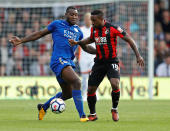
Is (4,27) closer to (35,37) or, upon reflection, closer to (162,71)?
(162,71)

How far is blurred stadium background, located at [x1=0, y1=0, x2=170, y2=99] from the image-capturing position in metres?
18.7

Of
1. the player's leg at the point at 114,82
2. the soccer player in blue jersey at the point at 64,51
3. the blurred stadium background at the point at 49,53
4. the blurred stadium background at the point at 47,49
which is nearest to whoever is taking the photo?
the soccer player in blue jersey at the point at 64,51

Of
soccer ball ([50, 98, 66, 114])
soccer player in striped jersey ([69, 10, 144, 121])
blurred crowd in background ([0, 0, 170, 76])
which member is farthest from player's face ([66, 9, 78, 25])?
blurred crowd in background ([0, 0, 170, 76])

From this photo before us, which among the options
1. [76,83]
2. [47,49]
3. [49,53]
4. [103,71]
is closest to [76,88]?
[76,83]

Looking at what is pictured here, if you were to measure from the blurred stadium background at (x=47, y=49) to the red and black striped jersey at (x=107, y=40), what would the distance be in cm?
881

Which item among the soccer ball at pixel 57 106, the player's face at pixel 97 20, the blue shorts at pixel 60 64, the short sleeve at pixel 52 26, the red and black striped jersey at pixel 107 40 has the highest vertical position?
the player's face at pixel 97 20

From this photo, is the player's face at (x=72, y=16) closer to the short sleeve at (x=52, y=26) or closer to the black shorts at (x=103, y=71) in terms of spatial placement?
the short sleeve at (x=52, y=26)

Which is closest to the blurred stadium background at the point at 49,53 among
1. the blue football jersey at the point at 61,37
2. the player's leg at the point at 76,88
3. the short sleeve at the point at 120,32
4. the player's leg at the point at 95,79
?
the player's leg at the point at 95,79

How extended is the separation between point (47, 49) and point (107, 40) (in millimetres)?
10576

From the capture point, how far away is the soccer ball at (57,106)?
941cm

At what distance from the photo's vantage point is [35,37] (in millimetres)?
9641

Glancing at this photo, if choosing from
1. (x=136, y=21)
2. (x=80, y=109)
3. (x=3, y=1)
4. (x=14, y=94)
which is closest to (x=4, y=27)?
(x=3, y=1)

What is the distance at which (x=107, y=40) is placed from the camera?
9.71 metres

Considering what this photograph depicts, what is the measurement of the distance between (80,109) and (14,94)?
30.9 feet
